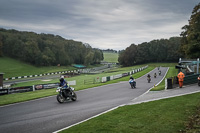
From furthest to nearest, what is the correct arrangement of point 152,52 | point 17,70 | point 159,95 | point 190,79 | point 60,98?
point 152,52 < point 17,70 < point 190,79 < point 159,95 < point 60,98

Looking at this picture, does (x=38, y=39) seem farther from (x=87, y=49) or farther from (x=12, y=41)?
(x=87, y=49)

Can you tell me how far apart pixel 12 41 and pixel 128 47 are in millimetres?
69394

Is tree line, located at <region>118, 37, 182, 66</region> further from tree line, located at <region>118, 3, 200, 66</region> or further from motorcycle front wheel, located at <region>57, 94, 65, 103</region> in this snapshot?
motorcycle front wheel, located at <region>57, 94, 65, 103</region>

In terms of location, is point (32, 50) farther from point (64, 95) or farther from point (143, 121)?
point (143, 121)

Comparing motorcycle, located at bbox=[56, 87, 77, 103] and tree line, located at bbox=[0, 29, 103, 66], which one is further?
tree line, located at bbox=[0, 29, 103, 66]

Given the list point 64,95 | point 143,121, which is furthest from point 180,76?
point 143,121

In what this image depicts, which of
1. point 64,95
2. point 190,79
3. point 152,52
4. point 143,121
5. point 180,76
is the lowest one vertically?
point 143,121

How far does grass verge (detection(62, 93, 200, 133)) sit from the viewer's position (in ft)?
22.9

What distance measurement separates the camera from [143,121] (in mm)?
7895

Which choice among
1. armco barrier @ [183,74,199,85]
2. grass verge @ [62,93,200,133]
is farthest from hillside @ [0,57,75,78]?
grass verge @ [62,93,200,133]

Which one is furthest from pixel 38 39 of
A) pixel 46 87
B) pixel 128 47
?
pixel 46 87

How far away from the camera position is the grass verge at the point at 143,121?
275 inches

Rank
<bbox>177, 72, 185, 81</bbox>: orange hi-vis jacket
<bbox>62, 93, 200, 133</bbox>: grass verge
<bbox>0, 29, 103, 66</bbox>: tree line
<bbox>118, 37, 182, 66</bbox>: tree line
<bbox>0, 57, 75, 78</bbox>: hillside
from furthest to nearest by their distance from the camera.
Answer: <bbox>118, 37, 182, 66</bbox>: tree line < <bbox>0, 29, 103, 66</bbox>: tree line < <bbox>0, 57, 75, 78</bbox>: hillside < <bbox>177, 72, 185, 81</bbox>: orange hi-vis jacket < <bbox>62, 93, 200, 133</bbox>: grass verge

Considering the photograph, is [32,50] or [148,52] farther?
[148,52]
